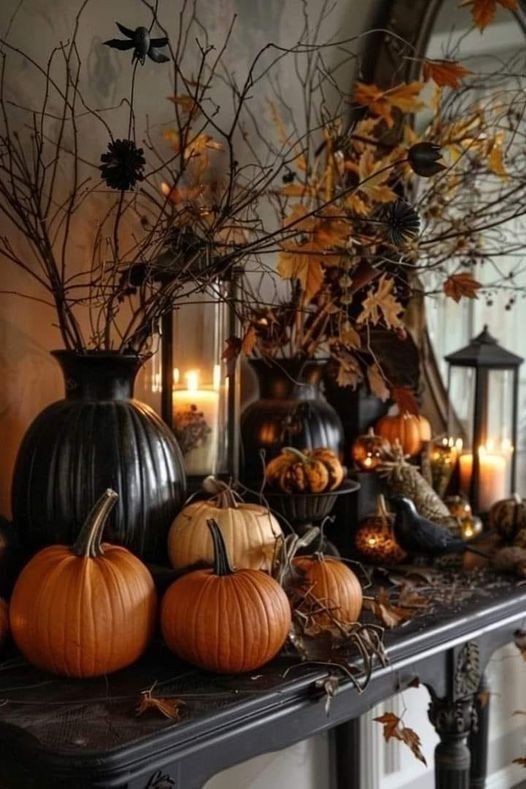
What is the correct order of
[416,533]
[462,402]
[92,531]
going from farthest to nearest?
[462,402], [416,533], [92,531]

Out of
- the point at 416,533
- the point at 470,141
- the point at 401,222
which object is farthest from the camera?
the point at 470,141

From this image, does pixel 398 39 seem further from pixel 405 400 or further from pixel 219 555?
pixel 219 555

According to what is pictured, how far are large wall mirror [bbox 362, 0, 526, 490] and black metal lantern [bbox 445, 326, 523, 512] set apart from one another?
173 millimetres

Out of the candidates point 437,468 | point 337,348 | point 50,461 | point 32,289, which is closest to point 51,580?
point 50,461

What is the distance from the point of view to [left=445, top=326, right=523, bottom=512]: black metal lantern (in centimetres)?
189

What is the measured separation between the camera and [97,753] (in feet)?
3.18

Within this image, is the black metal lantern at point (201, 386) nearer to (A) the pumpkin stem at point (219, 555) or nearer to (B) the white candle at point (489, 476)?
(A) the pumpkin stem at point (219, 555)

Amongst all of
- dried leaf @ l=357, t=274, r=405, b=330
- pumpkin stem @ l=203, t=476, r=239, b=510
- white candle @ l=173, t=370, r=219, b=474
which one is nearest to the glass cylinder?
white candle @ l=173, t=370, r=219, b=474

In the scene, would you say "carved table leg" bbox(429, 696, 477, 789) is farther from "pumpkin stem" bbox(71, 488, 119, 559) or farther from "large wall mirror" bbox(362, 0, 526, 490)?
"large wall mirror" bbox(362, 0, 526, 490)

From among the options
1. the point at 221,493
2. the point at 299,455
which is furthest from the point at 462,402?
the point at 221,493

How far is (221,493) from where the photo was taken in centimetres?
138

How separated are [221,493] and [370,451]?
1.62ft

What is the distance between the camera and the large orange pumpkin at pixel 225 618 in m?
1.15

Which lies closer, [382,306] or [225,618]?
[225,618]
